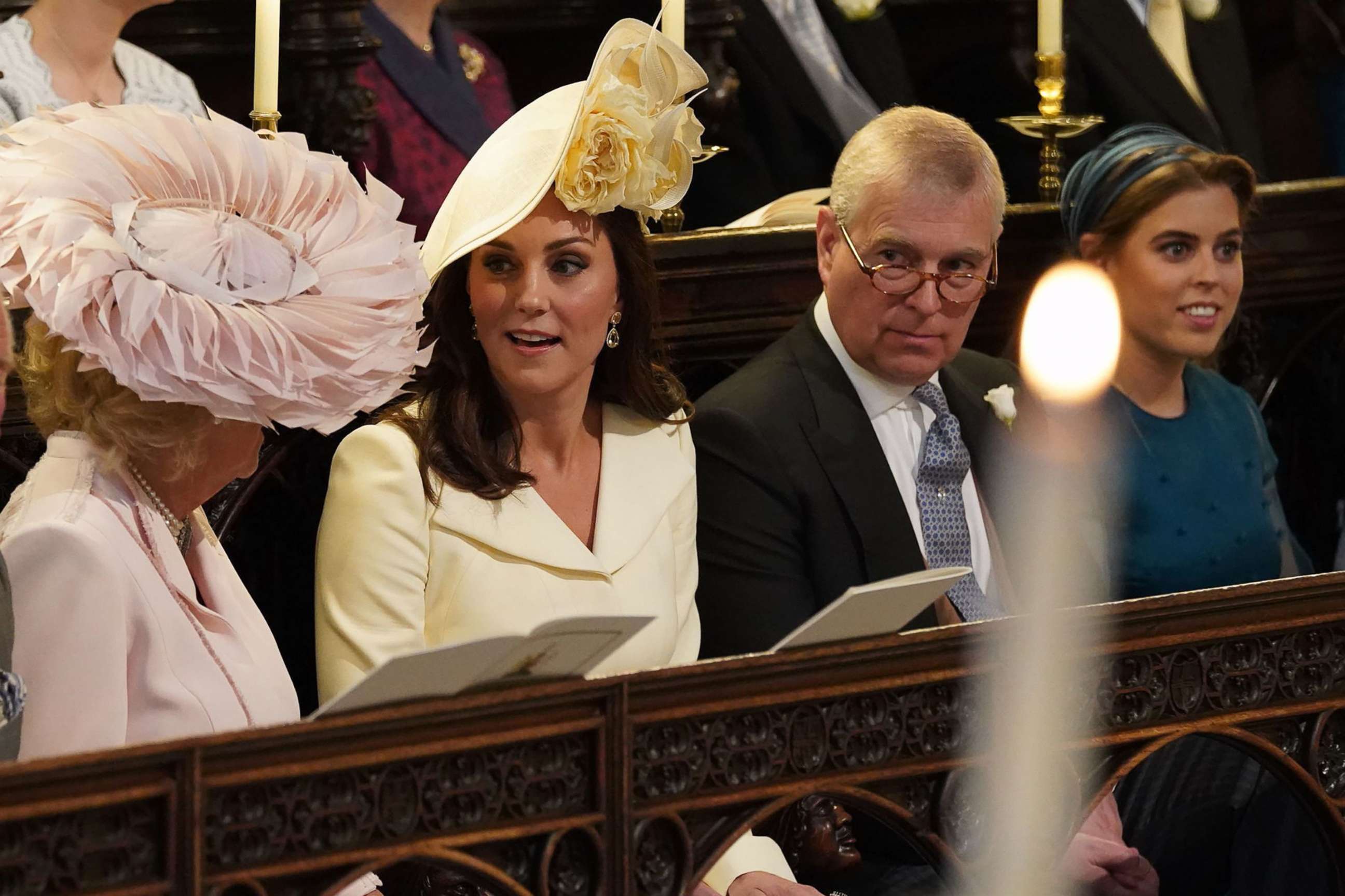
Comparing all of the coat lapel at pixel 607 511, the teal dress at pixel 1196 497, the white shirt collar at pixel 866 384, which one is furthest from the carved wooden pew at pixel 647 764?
the teal dress at pixel 1196 497

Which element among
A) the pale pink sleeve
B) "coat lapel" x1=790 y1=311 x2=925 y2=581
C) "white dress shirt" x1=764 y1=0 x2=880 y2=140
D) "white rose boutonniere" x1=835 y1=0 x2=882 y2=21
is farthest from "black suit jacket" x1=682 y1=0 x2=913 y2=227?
the pale pink sleeve

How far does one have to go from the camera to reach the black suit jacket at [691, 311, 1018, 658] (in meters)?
2.65

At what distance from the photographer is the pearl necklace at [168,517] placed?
6.36 feet

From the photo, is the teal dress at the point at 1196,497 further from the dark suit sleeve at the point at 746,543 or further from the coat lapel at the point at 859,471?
the dark suit sleeve at the point at 746,543

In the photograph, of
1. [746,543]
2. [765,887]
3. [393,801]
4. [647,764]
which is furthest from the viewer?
[746,543]

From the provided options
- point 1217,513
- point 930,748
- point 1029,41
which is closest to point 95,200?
point 930,748

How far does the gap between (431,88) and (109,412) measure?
145 centimetres

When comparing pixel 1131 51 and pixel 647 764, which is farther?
pixel 1131 51

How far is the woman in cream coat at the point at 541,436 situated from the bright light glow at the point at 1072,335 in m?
0.79

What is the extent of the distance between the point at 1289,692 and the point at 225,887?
40.0 inches

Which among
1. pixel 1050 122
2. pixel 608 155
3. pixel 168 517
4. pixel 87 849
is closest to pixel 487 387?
pixel 608 155

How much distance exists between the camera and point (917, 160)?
9.02ft

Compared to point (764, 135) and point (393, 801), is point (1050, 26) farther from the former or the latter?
point (393, 801)

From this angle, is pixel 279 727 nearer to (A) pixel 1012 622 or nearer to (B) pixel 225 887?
(B) pixel 225 887
